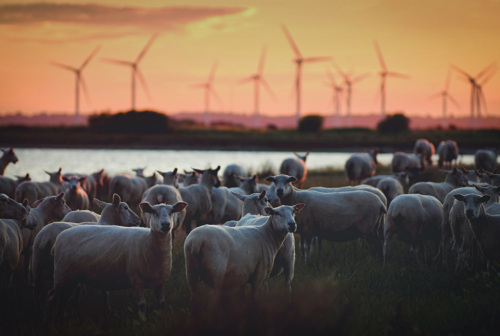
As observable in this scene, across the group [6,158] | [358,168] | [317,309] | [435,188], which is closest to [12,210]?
[317,309]

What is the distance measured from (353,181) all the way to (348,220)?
50.5 ft

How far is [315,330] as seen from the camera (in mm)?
7109

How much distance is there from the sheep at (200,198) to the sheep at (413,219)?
463 centimetres

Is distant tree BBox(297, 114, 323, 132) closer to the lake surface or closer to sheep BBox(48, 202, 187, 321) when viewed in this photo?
the lake surface

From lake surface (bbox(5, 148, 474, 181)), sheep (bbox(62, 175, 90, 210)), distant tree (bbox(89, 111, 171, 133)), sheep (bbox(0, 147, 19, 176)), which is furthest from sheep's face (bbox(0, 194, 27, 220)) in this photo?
distant tree (bbox(89, 111, 171, 133))

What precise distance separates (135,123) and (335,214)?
78.1m

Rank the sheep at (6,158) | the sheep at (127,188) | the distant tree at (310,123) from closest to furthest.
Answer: the sheep at (127,188)
the sheep at (6,158)
the distant tree at (310,123)

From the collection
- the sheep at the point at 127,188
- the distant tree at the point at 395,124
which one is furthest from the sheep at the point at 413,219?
the distant tree at the point at 395,124

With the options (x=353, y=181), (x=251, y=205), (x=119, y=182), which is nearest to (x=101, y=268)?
(x=251, y=205)

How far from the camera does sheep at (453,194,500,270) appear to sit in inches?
420

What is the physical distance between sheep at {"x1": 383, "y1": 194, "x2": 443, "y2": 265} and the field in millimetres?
799

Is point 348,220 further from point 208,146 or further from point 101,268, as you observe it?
point 208,146

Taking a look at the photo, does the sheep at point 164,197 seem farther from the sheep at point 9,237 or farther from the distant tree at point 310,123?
the distant tree at point 310,123

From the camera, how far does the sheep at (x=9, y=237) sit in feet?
32.1
